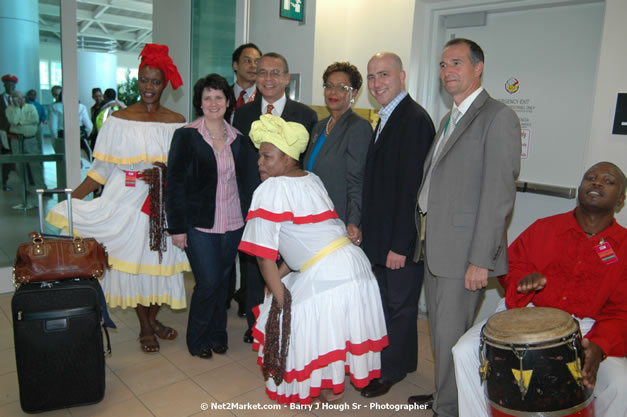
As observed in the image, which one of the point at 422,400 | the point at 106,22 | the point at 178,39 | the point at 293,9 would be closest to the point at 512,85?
the point at 293,9

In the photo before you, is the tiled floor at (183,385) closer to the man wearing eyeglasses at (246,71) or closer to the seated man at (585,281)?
the seated man at (585,281)

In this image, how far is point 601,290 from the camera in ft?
7.14

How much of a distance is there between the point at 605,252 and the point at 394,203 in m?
0.99

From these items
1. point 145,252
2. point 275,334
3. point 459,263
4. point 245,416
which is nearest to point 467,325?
point 459,263

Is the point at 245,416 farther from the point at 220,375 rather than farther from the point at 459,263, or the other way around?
the point at 459,263

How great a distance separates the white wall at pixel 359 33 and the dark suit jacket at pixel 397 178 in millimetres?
1683

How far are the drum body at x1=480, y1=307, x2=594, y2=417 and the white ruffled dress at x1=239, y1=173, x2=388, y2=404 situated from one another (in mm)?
713

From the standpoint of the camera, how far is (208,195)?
9.75 feet

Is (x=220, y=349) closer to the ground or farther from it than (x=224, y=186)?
closer to the ground

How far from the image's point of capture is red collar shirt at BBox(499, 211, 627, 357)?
213 cm

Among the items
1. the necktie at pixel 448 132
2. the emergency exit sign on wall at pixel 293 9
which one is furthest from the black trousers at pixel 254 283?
the emergency exit sign on wall at pixel 293 9

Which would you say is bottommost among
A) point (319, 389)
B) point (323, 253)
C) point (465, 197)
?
point (319, 389)

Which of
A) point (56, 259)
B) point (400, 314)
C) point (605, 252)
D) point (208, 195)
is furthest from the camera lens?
point (208, 195)

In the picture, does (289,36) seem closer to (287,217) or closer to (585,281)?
(287,217)
